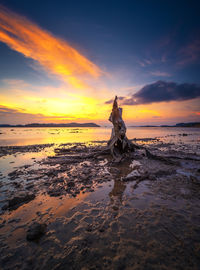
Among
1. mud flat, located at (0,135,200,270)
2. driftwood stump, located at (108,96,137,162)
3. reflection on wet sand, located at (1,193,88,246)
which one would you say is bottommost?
reflection on wet sand, located at (1,193,88,246)

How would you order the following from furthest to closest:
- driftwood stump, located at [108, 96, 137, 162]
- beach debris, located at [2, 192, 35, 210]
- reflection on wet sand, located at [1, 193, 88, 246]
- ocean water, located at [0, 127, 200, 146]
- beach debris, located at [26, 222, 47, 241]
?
ocean water, located at [0, 127, 200, 146] < driftwood stump, located at [108, 96, 137, 162] < beach debris, located at [2, 192, 35, 210] < reflection on wet sand, located at [1, 193, 88, 246] < beach debris, located at [26, 222, 47, 241]

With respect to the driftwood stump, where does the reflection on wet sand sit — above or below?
below

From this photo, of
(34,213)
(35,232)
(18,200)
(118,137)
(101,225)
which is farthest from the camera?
(118,137)

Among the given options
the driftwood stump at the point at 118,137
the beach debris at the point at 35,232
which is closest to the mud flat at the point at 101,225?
the beach debris at the point at 35,232

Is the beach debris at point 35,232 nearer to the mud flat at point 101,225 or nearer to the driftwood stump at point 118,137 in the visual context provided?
the mud flat at point 101,225

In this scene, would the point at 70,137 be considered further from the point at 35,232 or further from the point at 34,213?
the point at 35,232

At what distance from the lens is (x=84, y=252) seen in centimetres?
287

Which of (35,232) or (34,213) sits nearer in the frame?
(35,232)

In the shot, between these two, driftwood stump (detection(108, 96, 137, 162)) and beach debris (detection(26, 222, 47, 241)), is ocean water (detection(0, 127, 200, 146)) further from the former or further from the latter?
beach debris (detection(26, 222, 47, 241))

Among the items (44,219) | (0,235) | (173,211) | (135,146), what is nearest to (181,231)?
(173,211)

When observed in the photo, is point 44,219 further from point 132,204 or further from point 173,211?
point 173,211

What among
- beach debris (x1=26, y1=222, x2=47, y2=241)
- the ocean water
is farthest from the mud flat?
the ocean water

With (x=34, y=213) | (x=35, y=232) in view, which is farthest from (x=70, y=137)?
(x=35, y=232)

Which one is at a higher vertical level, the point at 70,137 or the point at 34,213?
the point at 70,137
